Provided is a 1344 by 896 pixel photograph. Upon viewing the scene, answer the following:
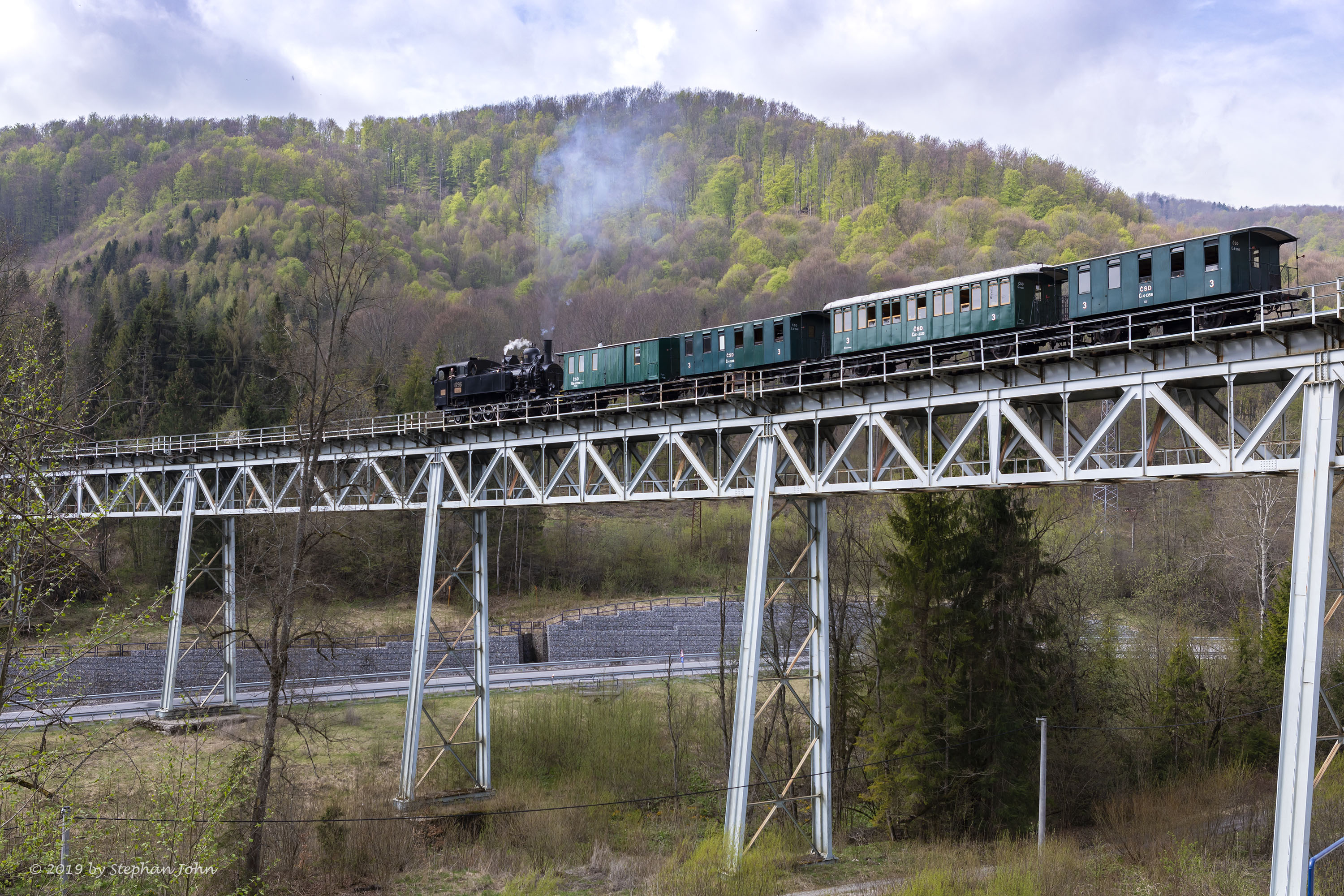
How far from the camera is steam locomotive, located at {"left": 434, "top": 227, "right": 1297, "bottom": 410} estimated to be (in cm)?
1772

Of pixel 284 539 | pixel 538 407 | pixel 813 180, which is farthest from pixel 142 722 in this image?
pixel 813 180

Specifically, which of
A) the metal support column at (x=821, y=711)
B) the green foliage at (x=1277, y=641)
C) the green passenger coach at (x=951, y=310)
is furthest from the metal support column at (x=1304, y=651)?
the green foliage at (x=1277, y=641)

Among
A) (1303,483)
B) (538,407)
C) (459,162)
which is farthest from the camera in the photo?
(459,162)

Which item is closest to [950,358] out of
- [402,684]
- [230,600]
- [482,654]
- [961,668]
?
[961,668]

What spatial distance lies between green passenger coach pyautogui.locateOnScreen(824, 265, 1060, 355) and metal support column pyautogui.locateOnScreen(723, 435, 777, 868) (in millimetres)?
3573

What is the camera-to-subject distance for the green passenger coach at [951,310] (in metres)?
20.9

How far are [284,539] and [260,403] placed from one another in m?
16.9

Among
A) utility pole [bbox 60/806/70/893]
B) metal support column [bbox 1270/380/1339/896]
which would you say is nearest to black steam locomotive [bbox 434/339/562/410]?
utility pole [bbox 60/806/70/893]

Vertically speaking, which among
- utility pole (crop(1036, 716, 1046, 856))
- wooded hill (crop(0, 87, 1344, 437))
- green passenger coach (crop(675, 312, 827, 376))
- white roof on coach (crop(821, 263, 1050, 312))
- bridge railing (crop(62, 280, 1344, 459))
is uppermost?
wooded hill (crop(0, 87, 1344, 437))

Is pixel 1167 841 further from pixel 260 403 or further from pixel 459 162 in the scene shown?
pixel 459 162

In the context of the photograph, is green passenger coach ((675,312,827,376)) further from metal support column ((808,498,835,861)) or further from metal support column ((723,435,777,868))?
metal support column ((808,498,835,861))

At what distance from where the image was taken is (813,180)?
14288 centimetres

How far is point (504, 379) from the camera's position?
3591 cm

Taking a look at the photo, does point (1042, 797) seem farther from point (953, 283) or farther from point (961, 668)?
point (953, 283)
